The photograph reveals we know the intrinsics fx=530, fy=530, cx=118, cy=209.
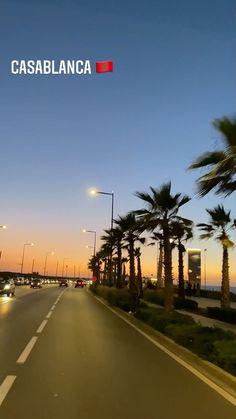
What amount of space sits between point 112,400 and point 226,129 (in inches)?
262

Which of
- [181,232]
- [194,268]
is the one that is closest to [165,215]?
[181,232]

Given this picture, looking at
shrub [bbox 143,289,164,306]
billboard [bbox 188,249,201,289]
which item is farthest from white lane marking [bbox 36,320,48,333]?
billboard [bbox 188,249,201,289]

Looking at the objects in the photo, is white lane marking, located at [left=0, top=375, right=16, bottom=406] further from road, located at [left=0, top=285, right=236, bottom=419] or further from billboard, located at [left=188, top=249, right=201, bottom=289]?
billboard, located at [left=188, top=249, right=201, bottom=289]

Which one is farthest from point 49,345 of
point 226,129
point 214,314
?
point 214,314

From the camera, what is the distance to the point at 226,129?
39.1ft

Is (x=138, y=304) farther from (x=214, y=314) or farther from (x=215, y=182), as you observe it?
(x=215, y=182)

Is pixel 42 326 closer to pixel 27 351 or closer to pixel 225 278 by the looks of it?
pixel 27 351

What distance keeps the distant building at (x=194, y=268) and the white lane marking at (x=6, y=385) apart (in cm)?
5799

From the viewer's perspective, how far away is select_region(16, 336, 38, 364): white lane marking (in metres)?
11.5

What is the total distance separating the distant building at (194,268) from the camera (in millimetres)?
68750

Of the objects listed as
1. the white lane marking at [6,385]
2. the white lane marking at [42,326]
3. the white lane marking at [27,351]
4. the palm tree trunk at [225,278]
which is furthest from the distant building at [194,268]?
the white lane marking at [6,385]

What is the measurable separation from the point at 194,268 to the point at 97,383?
6396 centimetres

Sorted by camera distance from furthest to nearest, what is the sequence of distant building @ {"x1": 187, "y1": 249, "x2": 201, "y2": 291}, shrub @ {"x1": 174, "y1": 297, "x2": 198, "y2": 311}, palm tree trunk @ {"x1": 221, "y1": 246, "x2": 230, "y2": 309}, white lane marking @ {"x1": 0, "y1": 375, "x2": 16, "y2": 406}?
distant building @ {"x1": 187, "y1": 249, "x2": 201, "y2": 291} < shrub @ {"x1": 174, "y1": 297, "x2": 198, "y2": 311} < palm tree trunk @ {"x1": 221, "y1": 246, "x2": 230, "y2": 309} < white lane marking @ {"x1": 0, "y1": 375, "x2": 16, "y2": 406}

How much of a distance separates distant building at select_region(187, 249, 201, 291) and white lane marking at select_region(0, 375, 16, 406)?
190 ft
